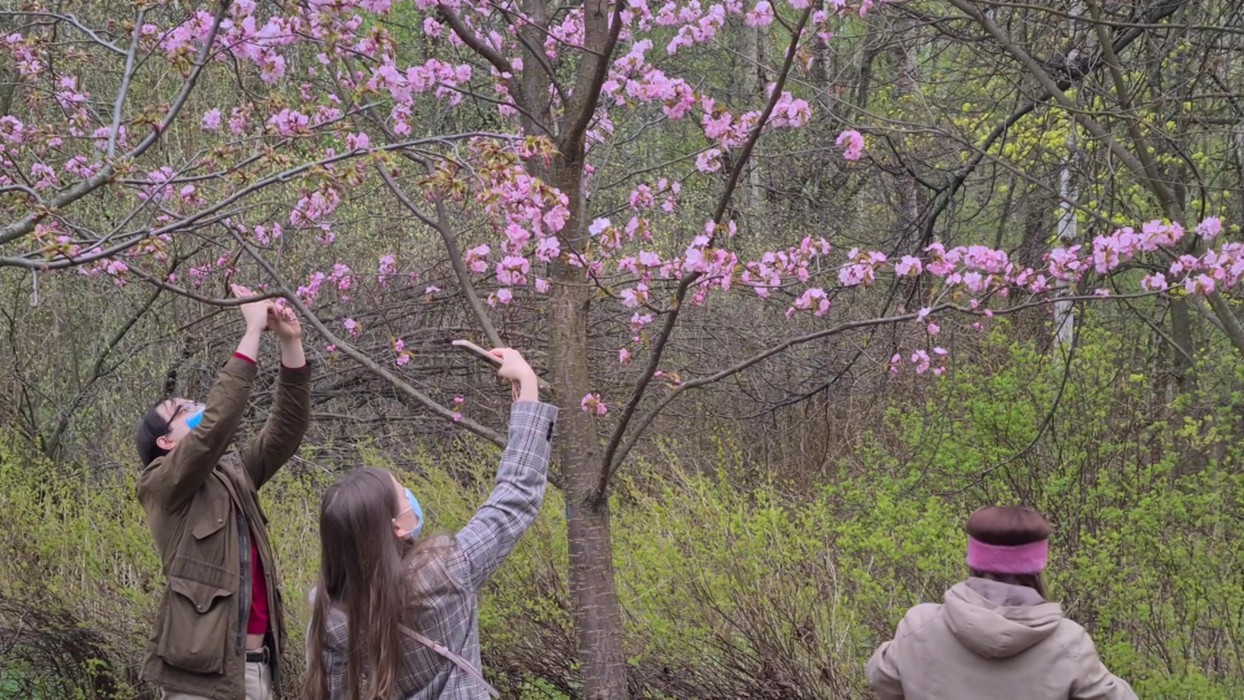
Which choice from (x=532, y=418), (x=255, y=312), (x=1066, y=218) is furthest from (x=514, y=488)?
(x=1066, y=218)

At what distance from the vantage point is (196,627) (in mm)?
3162

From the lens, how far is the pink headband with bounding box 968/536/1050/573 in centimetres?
239

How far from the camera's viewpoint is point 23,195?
349 cm

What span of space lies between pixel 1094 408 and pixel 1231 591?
3.47 ft

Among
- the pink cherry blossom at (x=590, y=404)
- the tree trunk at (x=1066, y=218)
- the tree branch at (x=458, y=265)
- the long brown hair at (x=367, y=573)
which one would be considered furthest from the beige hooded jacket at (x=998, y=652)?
the tree trunk at (x=1066, y=218)

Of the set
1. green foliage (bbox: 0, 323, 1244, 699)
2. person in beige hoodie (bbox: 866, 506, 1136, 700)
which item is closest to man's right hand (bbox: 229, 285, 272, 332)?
person in beige hoodie (bbox: 866, 506, 1136, 700)

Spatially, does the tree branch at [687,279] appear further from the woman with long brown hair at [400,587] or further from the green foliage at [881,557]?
the green foliage at [881,557]

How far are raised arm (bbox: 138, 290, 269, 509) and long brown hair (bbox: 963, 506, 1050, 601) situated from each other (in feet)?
6.03

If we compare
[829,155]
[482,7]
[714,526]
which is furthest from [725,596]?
[829,155]

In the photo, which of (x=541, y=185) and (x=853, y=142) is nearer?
(x=541, y=185)

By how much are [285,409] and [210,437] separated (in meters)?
0.40

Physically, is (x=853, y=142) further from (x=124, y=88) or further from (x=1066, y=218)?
(x=1066, y=218)

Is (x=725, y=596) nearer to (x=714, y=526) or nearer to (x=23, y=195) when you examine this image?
(x=714, y=526)

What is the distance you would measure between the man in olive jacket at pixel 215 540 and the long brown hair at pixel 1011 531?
1.86 m
